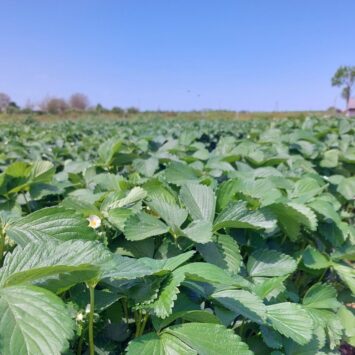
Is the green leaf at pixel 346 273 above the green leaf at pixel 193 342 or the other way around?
the other way around

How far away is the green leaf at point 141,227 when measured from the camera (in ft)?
2.84

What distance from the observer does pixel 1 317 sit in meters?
0.49

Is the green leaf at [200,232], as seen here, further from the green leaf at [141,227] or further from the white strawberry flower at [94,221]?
the white strawberry flower at [94,221]

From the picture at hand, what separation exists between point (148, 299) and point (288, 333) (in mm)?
289

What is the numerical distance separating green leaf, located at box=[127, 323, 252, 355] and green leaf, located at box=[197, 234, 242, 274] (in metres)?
0.28

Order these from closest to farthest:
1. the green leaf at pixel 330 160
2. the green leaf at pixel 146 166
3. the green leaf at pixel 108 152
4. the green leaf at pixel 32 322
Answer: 1. the green leaf at pixel 32 322
2. the green leaf at pixel 146 166
3. the green leaf at pixel 108 152
4. the green leaf at pixel 330 160

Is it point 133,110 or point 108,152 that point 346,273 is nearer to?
point 108,152

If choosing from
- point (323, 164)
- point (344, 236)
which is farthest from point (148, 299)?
point (323, 164)

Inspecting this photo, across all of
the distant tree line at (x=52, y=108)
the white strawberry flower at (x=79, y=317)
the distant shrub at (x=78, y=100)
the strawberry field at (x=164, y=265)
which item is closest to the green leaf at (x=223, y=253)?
the strawberry field at (x=164, y=265)

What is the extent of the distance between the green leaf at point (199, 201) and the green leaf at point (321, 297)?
375 millimetres

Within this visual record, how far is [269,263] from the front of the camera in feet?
3.43

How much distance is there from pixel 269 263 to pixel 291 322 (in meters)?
0.25

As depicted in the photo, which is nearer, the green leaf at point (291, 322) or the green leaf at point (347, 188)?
the green leaf at point (291, 322)


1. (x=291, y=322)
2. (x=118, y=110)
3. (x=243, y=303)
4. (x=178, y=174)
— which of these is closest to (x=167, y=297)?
(x=243, y=303)
